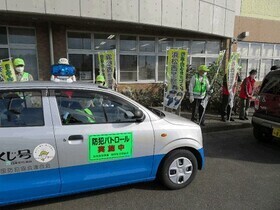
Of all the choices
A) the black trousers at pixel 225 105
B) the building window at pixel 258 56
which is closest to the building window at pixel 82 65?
the black trousers at pixel 225 105

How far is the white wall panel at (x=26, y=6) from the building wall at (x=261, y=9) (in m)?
9.70

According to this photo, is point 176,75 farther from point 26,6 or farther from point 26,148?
point 26,148

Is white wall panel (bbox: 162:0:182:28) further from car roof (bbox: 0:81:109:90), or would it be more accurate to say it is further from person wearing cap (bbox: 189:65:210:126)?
car roof (bbox: 0:81:109:90)

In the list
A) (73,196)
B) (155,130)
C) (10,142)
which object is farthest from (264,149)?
(10,142)

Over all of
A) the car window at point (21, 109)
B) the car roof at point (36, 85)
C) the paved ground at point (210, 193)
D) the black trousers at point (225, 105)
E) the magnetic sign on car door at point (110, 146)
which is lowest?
the paved ground at point (210, 193)

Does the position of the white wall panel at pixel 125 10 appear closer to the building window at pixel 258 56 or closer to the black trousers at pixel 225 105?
the black trousers at pixel 225 105

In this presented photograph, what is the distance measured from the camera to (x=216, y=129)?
6953 mm

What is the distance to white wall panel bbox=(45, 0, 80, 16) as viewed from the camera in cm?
704

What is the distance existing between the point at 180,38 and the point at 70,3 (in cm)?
559

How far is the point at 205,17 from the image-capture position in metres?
9.83

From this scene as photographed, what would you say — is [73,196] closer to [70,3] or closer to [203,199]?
[203,199]

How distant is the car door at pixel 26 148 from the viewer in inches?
102

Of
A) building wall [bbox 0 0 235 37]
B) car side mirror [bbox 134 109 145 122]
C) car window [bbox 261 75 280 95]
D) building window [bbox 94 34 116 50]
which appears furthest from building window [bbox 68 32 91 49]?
car side mirror [bbox 134 109 145 122]

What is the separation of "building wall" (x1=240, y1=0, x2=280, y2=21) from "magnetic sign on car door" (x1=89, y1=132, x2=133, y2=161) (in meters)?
11.6
